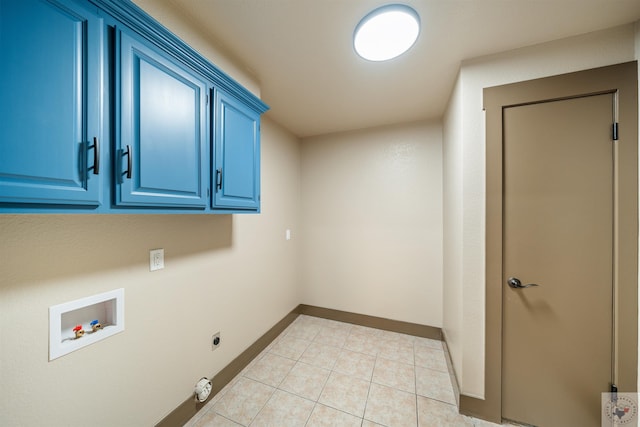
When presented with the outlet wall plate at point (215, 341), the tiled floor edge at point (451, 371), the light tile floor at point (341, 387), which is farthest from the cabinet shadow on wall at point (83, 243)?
the tiled floor edge at point (451, 371)

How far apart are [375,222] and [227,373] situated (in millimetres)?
2066

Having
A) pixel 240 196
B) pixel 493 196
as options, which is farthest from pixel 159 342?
pixel 493 196

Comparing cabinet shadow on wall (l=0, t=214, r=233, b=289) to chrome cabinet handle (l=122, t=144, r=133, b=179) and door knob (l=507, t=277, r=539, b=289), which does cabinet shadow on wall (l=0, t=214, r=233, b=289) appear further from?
door knob (l=507, t=277, r=539, b=289)

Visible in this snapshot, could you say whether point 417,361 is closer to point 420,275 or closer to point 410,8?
point 420,275

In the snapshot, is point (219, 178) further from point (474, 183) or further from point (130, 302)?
point (474, 183)

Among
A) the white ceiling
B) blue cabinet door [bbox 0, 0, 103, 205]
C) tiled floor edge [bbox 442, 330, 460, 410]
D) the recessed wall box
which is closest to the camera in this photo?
blue cabinet door [bbox 0, 0, 103, 205]

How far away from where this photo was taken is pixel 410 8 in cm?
117

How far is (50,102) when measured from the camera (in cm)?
72

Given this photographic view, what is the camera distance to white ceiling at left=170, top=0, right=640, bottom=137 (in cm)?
117

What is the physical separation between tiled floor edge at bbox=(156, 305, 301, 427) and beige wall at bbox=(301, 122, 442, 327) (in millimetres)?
676

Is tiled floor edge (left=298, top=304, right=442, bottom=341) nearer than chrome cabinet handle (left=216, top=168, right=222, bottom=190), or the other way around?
chrome cabinet handle (left=216, top=168, right=222, bottom=190)

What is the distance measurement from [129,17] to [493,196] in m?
2.12

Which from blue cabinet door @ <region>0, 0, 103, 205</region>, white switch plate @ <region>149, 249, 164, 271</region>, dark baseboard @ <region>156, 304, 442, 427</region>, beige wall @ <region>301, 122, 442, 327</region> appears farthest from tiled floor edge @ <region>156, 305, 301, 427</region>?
blue cabinet door @ <region>0, 0, 103, 205</region>

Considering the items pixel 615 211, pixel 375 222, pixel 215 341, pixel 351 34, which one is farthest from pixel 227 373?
pixel 615 211
